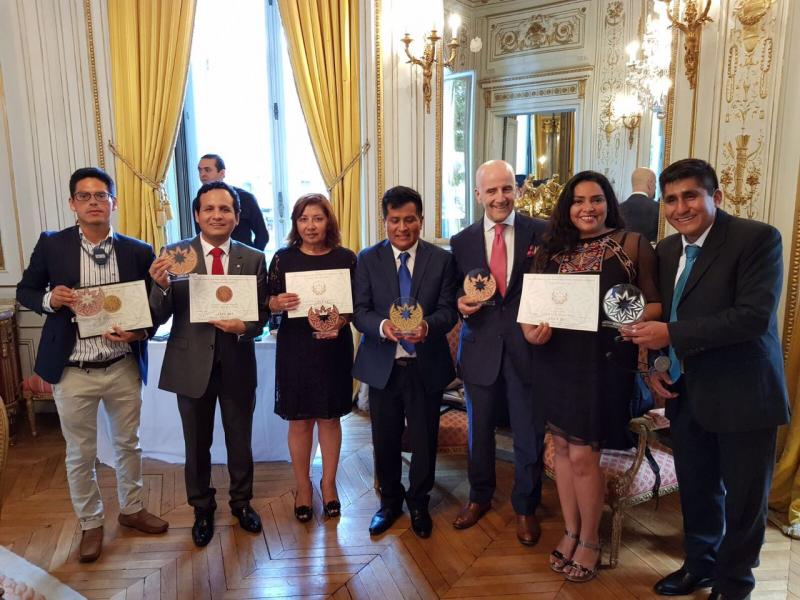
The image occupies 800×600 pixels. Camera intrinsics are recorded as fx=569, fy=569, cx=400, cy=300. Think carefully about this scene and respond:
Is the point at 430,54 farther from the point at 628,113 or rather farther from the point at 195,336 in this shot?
the point at 195,336

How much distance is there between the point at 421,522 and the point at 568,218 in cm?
156

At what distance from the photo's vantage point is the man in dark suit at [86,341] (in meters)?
2.38

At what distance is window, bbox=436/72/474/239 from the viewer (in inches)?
165

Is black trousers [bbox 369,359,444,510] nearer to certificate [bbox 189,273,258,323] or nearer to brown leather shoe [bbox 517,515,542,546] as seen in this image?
brown leather shoe [bbox 517,515,542,546]

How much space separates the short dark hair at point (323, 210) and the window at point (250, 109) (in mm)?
2192

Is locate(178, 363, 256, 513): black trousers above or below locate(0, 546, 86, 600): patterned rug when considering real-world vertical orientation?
above

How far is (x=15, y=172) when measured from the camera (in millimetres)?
4055

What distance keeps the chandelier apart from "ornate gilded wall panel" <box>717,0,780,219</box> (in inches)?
12.2

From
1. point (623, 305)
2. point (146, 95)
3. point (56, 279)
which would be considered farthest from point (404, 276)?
point (146, 95)

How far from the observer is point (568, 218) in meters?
2.14

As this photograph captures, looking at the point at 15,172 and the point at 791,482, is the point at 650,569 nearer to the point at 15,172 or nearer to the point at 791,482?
the point at 791,482

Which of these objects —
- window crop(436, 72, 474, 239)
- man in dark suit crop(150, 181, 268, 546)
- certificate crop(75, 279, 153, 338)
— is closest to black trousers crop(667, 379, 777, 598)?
man in dark suit crop(150, 181, 268, 546)

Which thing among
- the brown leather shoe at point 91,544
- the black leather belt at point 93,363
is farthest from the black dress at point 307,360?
the brown leather shoe at point 91,544

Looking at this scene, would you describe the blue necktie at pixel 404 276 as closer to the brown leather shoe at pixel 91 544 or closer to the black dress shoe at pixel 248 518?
the black dress shoe at pixel 248 518
